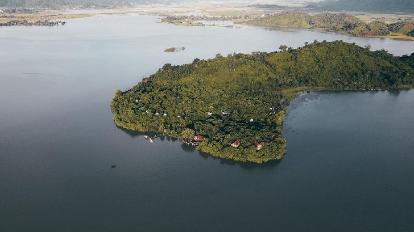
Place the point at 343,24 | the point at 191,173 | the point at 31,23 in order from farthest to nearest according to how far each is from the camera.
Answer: the point at 31,23
the point at 343,24
the point at 191,173

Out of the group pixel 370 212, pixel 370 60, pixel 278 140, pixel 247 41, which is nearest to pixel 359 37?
pixel 247 41

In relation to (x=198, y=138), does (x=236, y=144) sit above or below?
above

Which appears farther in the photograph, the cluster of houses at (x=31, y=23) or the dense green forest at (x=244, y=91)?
the cluster of houses at (x=31, y=23)

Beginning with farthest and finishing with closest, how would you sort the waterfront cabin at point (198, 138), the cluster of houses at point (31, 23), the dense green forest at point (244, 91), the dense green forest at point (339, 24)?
the cluster of houses at point (31, 23) → the dense green forest at point (339, 24) → the waterfront cabin at point (198, 138) → the dense green forest at point (244, 91)

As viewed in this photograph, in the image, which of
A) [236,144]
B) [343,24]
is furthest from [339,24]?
[236,144]

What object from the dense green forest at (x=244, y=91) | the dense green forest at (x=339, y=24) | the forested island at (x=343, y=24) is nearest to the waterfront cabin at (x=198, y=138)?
the dense green forest at (x=244, y=91)

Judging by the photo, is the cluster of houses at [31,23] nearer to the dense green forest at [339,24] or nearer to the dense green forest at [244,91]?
the dense green forest at [339,24]

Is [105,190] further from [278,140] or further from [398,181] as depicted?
[398,181]

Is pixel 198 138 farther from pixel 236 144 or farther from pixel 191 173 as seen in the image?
pixel 191 173
